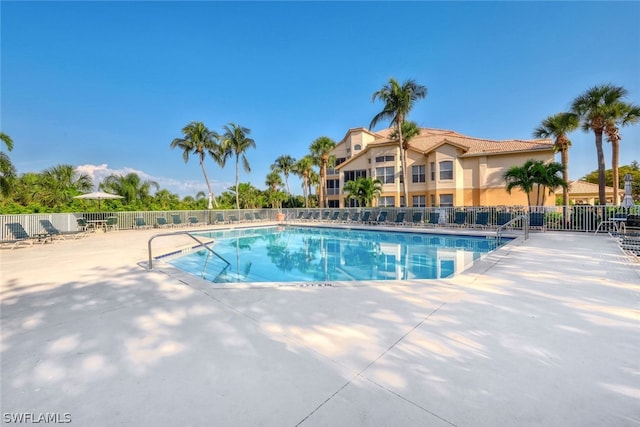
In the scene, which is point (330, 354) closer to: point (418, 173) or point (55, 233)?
point (55, 233)

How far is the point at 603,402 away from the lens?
1905 mm

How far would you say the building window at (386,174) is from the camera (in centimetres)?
2725

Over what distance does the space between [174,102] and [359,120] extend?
22.2 metres

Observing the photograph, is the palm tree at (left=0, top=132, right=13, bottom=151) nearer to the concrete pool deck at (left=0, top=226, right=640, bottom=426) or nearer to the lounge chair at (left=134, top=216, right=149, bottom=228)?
the lounge chair at (left=134, top=216, right=149, bottom=228)

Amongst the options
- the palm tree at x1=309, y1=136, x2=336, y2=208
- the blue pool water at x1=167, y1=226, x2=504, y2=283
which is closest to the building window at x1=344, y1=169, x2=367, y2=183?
the palm tree at x1=309, y1=136, x2=336, y2=208

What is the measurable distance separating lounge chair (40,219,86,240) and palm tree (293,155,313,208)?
24078 millimetres

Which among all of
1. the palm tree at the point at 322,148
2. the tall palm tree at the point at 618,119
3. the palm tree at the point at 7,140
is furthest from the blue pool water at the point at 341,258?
the palm tree at the point at 322,148

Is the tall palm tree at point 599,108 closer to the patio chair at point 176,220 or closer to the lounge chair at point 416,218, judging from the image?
the lounge chair at point 416,218

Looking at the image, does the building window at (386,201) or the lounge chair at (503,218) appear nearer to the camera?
the lounge chair at (503,218)

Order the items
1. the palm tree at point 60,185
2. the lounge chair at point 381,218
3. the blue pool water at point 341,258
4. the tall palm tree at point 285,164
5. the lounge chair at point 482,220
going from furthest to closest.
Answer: the tall palm tree at point 285,164 < the palm tree at point 60,185 < the lounge chair at point 381,218 < the lounge chair at point 482,220 < the blue pool water at point 341,258

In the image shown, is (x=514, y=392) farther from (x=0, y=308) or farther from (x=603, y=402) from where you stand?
(x=0, y=308)

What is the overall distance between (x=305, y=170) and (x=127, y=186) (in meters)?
19.7

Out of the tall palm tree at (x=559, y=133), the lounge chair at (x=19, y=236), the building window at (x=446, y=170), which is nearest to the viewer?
the lounge chair at (x=19, y=236)

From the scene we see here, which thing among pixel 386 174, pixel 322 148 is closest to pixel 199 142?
pixel 322 148
